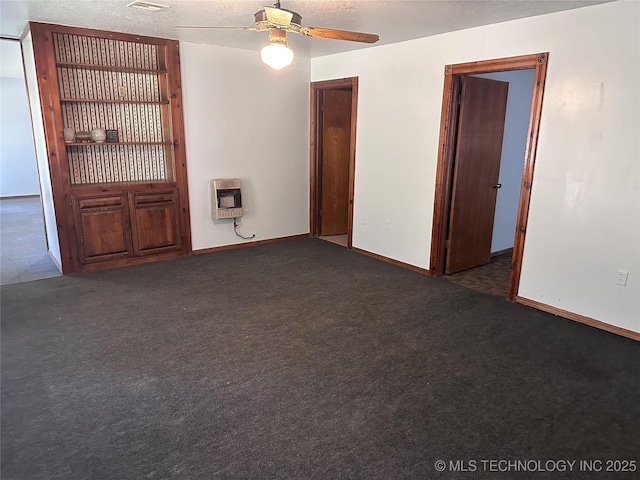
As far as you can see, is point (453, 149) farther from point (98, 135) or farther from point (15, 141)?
point (15, 141)

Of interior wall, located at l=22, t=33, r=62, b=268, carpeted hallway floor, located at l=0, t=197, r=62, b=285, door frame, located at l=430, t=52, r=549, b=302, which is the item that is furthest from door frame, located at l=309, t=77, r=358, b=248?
carpeted hallway floor, located at l=0, t=197, r=62, b=285

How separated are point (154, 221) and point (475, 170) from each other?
3695mm

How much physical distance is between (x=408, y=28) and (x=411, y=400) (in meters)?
3.32

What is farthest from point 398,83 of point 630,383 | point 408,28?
point 630,383

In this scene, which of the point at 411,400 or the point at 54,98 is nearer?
the point at 411,400

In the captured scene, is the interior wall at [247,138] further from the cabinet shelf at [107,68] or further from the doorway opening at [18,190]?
the doorway opening at [18,190]

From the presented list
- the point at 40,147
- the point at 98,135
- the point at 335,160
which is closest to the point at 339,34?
the point at 98,135

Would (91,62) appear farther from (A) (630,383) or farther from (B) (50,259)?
(A) (630,383)

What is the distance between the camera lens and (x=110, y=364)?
2.84 meters

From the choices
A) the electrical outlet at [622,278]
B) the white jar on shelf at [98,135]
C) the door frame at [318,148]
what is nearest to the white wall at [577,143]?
the electrical outlet at [622,278]

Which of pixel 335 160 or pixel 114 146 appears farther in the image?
pixel 335 160

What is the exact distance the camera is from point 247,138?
5562 mm

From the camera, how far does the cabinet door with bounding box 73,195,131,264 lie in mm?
4555

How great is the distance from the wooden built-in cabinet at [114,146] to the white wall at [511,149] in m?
3.75
